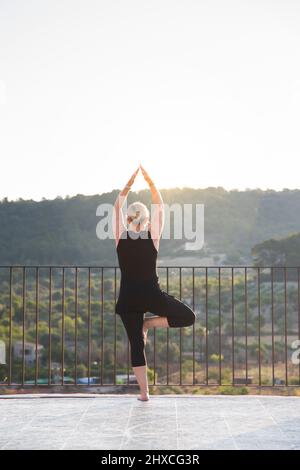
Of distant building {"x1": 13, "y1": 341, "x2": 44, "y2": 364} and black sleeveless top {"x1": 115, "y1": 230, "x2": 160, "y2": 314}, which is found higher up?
black sleeveless top {"x1": 115, "y1": 230, "x2": 160, "y2": 314}

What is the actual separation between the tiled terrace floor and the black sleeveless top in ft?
2.37

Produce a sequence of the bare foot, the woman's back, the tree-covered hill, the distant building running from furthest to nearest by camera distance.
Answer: the distant building → the tree-covered hill → the bare foot → the woman's back

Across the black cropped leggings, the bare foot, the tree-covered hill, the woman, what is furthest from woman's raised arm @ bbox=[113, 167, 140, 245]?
the tree-covered hill

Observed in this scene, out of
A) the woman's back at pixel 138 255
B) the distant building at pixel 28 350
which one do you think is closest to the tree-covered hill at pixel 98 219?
the distant building at pixel 28 350

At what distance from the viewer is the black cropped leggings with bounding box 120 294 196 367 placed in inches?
175

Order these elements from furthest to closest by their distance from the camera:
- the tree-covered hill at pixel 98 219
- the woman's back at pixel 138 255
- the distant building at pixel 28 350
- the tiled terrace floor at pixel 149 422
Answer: the distant building at pixel 28 350
the tree-covered hill at pixel 98 219
the woman's back at pixel 138 255
the tiled terrace floor at pixel 149 422

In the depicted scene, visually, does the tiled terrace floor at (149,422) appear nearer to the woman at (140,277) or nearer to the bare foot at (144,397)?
the bare foot at (144,397)

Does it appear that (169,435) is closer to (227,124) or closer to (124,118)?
(124,118)

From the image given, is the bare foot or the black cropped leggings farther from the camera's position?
the bare foot

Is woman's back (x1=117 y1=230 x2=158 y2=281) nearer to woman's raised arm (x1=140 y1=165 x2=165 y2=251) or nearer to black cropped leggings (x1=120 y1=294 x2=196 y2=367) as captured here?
woman's raised arm (x1=140 y1=165 x2=165 y2=251)

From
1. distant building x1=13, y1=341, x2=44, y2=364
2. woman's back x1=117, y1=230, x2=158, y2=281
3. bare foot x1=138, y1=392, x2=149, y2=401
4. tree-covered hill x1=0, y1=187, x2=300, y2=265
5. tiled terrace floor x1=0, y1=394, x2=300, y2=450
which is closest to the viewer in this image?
tiled terrace floor x1=0, y1=394, x2=300, y2=450

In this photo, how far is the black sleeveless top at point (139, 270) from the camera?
4.40 meters

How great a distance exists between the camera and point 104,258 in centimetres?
2458

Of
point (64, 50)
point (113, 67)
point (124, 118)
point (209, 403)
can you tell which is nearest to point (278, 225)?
point (124, 118)
